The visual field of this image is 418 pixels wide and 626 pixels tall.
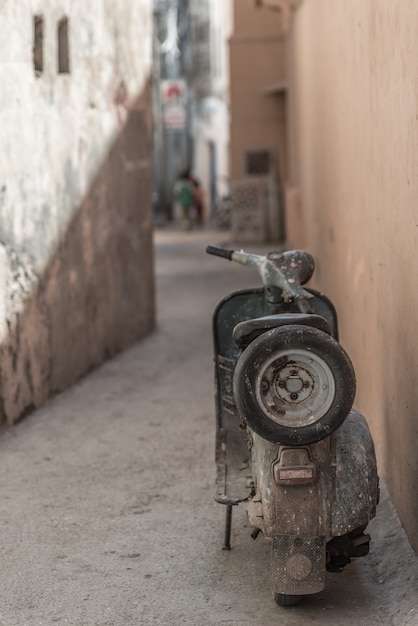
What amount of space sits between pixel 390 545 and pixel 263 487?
2.77ft

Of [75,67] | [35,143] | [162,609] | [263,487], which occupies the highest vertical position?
[75,67]

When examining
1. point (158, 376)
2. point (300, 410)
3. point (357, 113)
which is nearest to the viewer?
point (300, 410)

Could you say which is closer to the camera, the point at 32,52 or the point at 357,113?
the point at 357,113

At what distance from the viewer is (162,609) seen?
428 centimetres

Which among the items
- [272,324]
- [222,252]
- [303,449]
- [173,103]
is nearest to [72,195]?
[222,252]

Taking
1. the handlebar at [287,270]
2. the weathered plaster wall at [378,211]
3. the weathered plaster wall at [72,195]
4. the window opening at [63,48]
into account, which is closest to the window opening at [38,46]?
the weathered plaster wall at [72,195]

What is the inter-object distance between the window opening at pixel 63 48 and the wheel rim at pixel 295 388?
475 cm

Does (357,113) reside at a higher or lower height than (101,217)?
higher

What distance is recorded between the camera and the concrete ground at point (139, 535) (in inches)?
168

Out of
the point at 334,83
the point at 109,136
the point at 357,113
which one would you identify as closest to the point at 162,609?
the point at 357,113

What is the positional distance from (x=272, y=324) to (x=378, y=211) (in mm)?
1611

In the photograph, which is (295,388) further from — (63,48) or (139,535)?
(63,48)

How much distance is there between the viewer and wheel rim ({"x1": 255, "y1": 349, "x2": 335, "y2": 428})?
4.01m

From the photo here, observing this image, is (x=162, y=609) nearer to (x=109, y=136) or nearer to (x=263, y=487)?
(x=263, y=487)
